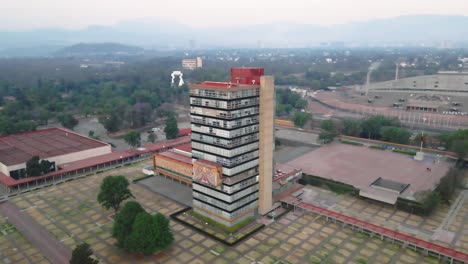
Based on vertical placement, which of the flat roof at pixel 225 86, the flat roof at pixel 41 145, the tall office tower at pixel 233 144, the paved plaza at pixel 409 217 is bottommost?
the paved plaza at pixel 409 217

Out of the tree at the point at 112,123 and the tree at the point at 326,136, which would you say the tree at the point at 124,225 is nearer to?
the tree at the point at 326,136

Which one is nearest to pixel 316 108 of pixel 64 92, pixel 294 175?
pixel 294 175

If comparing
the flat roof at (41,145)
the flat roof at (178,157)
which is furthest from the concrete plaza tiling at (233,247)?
the flat roof at (41,145)

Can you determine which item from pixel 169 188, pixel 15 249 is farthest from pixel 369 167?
pixel 15 249

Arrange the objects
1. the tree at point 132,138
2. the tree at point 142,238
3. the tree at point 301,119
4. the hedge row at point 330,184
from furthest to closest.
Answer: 1. the tree at point 301,119
2. the tree at point 132,138
3. the hedge row at point 330,184
4. the tree at point 142,238

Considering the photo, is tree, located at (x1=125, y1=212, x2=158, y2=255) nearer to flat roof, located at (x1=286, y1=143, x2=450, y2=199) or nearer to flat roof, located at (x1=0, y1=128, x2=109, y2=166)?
flat roof, located at (x1=286, y1=143, x2=450, y2=199)

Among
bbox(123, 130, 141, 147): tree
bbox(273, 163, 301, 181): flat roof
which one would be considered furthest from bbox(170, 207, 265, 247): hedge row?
bbox(123, 130, 141, 147): tree
